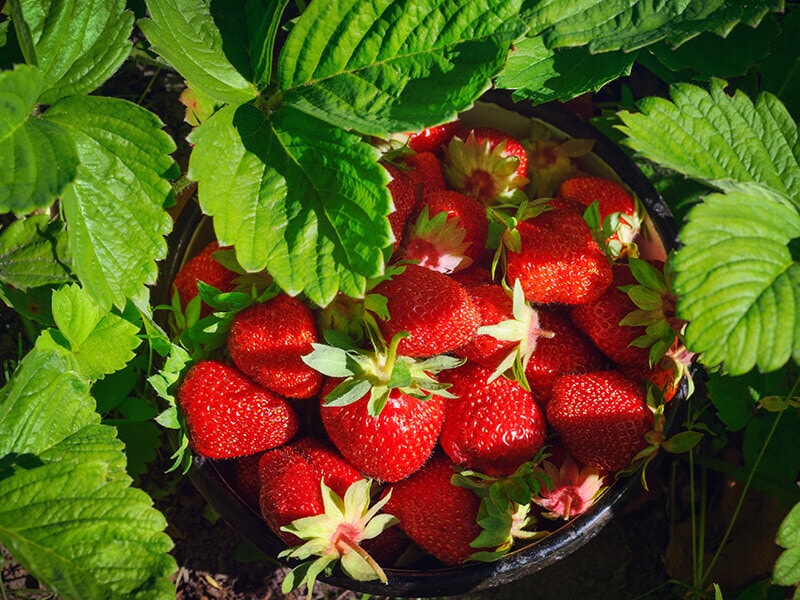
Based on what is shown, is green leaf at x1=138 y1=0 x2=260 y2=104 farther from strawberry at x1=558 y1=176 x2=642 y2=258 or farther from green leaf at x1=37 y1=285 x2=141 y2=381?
strawberry at x1=558 y1=176 x2=642 y2=258

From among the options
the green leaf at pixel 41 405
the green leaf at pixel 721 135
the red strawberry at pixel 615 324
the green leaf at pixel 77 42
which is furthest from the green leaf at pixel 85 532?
the green leaf at pixel 721 135

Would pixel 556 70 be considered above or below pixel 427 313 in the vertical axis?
above

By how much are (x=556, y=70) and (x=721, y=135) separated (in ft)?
0.76

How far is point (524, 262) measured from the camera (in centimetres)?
103

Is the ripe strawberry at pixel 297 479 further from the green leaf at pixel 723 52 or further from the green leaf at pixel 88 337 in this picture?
the green leaf at pixel 723 52

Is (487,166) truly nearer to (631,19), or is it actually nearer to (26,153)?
(631,19)

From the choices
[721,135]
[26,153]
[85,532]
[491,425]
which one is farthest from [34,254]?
[721,135]

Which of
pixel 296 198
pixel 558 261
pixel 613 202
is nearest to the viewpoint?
pixel 296 198

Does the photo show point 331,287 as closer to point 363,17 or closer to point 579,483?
point 363,17

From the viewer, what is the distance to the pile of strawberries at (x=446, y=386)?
97cm

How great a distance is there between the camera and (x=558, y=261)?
101cm

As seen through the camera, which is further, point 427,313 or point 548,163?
point 548,163

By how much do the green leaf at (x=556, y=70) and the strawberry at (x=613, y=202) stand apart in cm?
14

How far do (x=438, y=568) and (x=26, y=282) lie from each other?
65 centimetres
